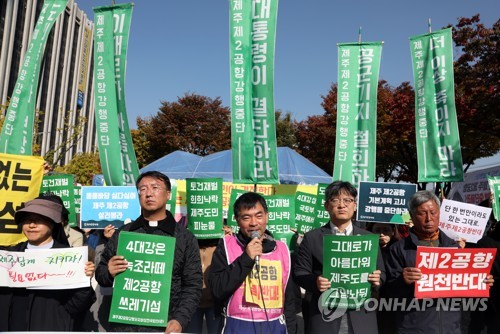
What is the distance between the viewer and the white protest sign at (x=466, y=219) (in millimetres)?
5457

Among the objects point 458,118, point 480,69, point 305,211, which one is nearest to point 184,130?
point 458,118

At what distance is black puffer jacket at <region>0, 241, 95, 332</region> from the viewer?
2.80m

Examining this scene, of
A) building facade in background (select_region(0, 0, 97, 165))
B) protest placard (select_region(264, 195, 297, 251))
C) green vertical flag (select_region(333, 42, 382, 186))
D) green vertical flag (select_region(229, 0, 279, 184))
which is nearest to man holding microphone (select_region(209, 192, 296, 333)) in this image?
protest placard (select_region(264, 195, 297, 251))

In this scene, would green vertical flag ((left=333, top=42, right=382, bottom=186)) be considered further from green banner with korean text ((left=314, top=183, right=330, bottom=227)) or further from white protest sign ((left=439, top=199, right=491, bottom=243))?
white protest sign ((left=439, top=199, right=491, bottom=243))

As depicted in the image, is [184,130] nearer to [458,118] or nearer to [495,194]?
[458,118]

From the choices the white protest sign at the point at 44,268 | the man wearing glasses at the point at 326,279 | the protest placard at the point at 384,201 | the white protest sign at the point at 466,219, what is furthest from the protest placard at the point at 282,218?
the white protest sign at the point at 44,268

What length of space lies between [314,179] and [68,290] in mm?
14670

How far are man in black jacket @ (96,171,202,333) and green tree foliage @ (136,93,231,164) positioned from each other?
32.0 meters

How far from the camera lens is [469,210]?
5.45m

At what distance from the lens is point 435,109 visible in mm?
7832

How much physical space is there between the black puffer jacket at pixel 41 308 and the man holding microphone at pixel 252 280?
915 mm

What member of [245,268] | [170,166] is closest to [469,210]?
[245,268]

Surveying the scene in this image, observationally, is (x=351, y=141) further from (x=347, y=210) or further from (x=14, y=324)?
(x=14, y=324)

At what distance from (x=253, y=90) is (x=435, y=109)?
131 inches
